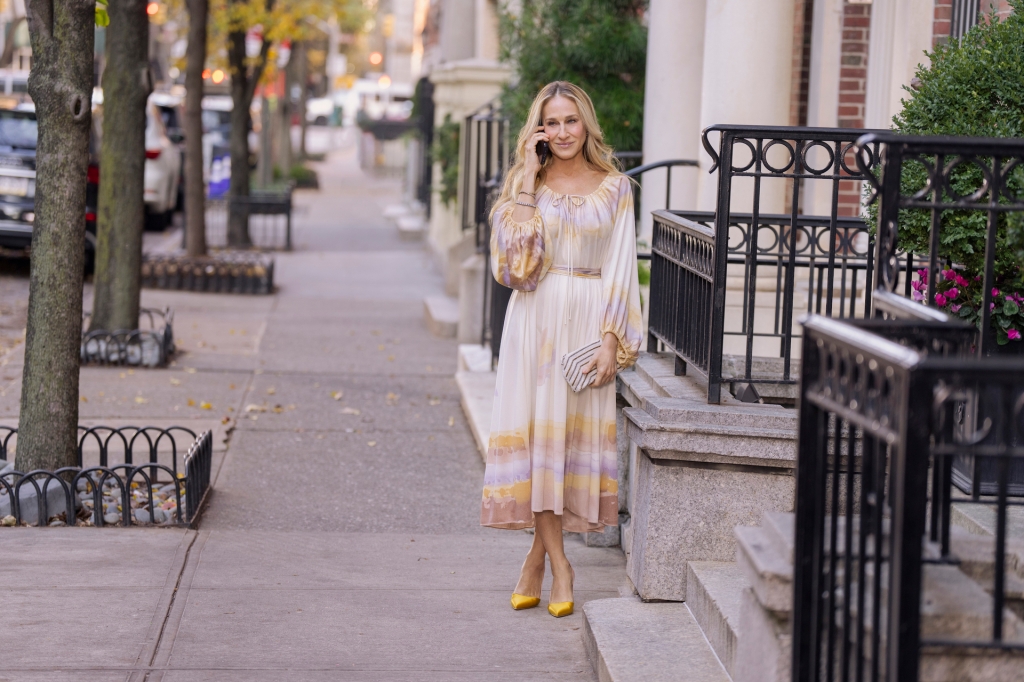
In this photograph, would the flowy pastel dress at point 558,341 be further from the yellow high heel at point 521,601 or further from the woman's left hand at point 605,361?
the yellow high heel at point 521,601

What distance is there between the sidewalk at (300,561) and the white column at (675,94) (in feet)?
6.53

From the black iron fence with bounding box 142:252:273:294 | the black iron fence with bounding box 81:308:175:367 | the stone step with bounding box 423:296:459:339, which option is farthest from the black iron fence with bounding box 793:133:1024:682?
the black iron fence with bounding box 142:252:273:294

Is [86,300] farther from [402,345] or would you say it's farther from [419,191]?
[419,191]

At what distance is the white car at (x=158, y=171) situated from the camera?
18828 mm

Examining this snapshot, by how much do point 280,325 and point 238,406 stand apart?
11.6 feet

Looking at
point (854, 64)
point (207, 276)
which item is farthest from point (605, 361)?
point (207, 276)

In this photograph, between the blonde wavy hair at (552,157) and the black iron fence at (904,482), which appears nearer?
the black iron fence at (904,482)

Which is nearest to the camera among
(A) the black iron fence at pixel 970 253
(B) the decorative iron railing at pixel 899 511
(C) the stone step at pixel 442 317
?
(B) the decorative iron railing at pixel 899 511

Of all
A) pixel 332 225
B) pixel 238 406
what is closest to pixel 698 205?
pixel 238 406

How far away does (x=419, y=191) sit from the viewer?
2334 centimetres

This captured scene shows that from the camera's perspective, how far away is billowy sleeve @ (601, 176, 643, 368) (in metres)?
4.34

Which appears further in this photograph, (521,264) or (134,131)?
(134,131)

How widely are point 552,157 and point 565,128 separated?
0.43 feet

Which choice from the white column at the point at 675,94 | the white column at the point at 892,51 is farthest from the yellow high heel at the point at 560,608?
the white column at the point at 675,94
